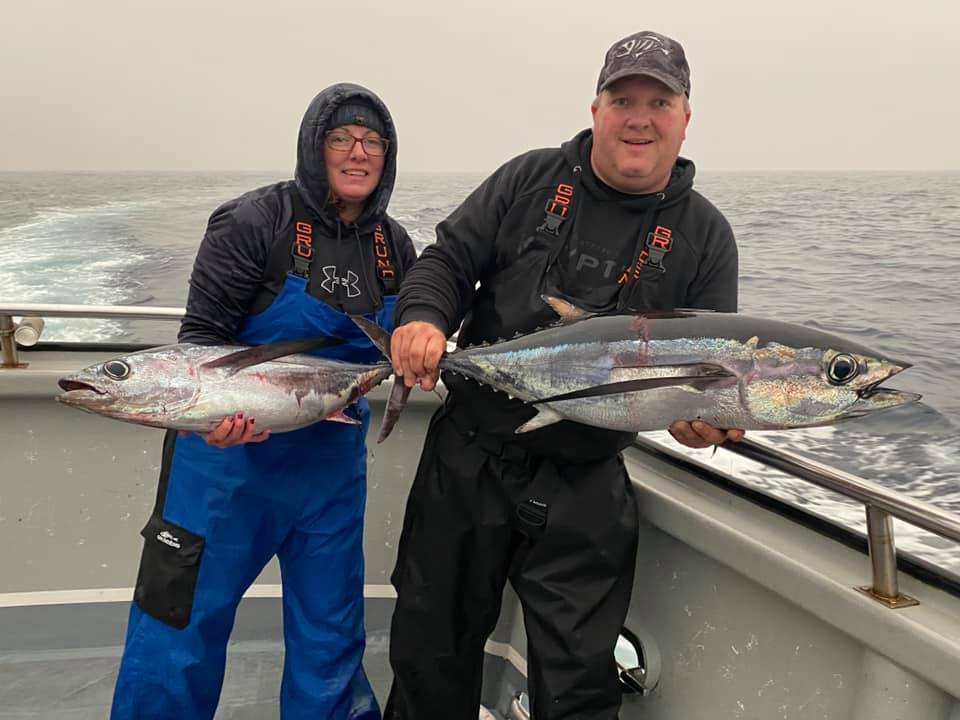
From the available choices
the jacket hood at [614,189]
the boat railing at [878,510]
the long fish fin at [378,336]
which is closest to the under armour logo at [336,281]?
the long fish fin at [378,336]

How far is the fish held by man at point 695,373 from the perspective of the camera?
1398 mm

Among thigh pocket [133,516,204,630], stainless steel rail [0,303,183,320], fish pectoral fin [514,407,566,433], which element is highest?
fish pectoral fin [514,407,566,433]

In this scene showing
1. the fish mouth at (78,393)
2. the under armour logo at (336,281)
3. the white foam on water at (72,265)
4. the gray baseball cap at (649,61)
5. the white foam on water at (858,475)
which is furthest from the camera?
the white foam on water at (72,265)

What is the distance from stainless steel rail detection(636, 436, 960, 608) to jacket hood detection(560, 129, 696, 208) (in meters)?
0.69

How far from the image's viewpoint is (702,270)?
1807 mm

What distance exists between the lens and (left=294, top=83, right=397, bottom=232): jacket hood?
1868mm

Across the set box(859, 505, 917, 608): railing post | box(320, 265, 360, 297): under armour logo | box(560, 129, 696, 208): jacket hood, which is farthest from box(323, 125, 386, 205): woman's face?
box(859, 505, 917, 608): railing post

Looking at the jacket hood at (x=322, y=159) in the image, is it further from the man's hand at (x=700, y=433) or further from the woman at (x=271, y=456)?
the man's hand at (x=700, y=433)

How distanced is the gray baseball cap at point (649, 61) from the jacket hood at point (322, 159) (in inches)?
22.7

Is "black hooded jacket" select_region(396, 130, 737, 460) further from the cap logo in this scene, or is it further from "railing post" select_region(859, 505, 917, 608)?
"railing post" select_region(859, 505, 917, 608)

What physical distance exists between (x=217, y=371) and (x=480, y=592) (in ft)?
→ 2.90

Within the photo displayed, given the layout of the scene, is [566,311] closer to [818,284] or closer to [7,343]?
[7,343]

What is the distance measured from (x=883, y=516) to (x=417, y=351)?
3.31 feet

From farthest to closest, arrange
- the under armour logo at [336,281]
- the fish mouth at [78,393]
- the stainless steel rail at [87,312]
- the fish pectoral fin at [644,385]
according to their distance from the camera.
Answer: the stainless steel rail at [87,312], the under armour logo at [336,281], the fish mouth at [78,393], the fish pectoral fin at [644,385]
